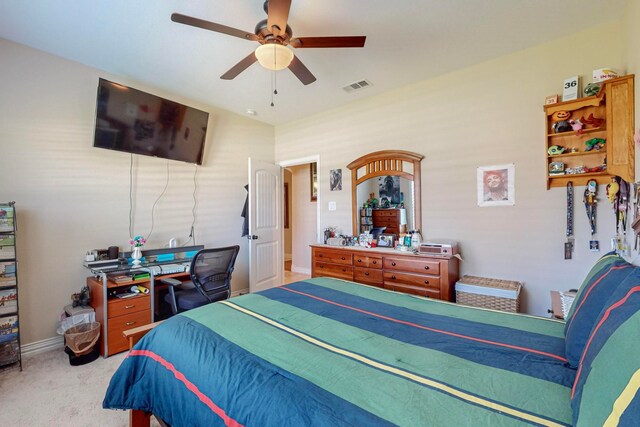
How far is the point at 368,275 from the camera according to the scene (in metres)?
3.32

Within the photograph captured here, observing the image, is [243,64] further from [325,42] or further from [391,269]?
[391,269]

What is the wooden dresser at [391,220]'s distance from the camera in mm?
3509

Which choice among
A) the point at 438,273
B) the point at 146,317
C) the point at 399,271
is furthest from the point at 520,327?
the point at 146,317

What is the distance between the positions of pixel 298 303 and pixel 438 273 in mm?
1662

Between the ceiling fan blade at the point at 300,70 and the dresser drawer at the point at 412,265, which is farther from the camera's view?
the dresser drawer at the point at 412,265

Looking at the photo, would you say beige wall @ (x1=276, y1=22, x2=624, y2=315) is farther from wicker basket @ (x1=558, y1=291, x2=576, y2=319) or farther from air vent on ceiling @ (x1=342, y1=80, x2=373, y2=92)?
wicker basket @ (x1=558, y1=291, x2=576, y2=319)

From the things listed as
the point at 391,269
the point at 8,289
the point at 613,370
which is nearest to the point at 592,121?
the point at 391,269

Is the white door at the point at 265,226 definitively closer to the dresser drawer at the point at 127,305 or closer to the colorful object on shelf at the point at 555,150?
the dresser drawer at the point at 127,305

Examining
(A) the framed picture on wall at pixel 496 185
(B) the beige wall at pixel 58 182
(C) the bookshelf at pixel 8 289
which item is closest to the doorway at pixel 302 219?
(B) the beige wall at pixel 58 182

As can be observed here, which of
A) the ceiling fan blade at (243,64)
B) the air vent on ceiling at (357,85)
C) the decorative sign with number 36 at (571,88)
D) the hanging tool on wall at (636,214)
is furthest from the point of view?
the air vent on ceiling at (357,85)

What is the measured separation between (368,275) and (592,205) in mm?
2131

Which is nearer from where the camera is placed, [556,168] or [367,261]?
[556,168]

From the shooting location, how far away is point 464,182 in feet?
10.0

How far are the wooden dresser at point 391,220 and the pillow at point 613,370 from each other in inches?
103
